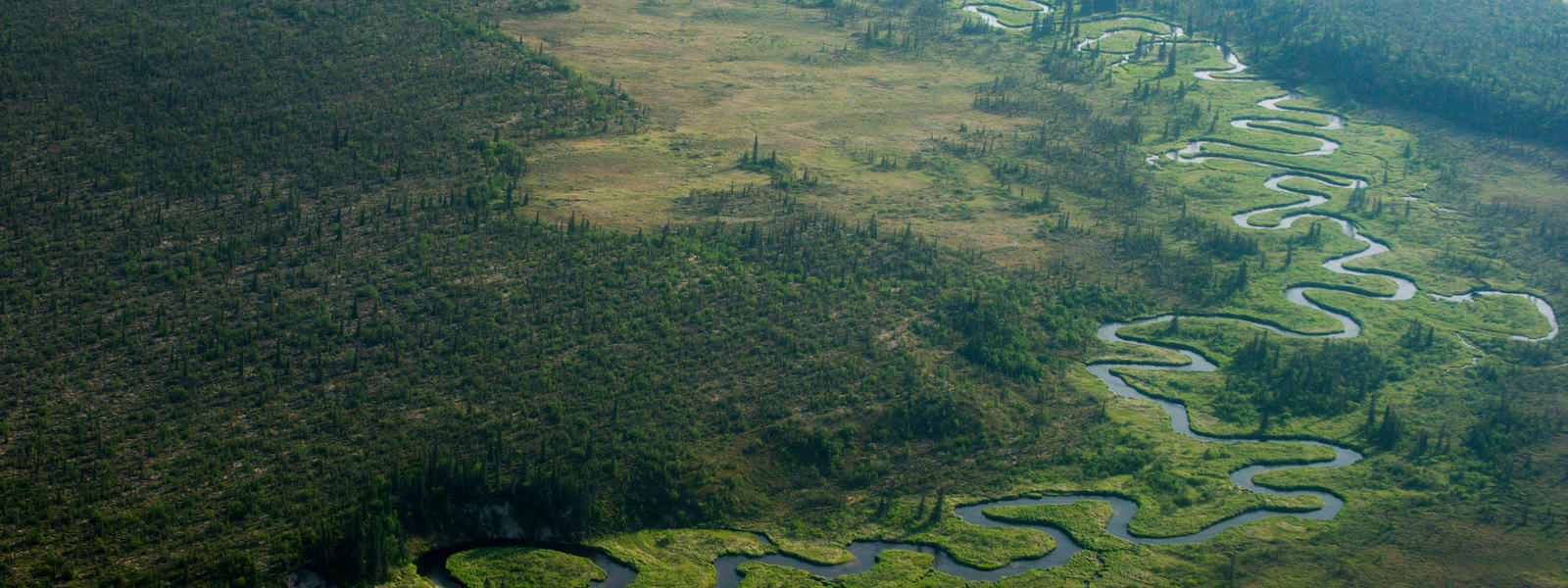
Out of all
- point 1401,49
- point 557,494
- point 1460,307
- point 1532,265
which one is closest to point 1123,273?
point 1460,307

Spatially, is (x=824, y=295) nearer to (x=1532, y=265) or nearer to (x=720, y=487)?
(x=720, y=487)

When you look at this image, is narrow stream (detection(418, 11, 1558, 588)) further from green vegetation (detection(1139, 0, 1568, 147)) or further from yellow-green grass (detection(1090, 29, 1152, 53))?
yellow-green grass (detection(1090, 29, 1152, 53))

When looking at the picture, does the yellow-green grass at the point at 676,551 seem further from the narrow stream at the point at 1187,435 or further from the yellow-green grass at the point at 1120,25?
the yellow-green grass at the point at 1120,25

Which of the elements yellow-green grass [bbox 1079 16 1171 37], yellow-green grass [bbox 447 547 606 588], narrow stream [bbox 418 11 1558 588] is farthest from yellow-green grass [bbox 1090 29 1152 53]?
yellow-green grass [bbox 447 547 606 588]

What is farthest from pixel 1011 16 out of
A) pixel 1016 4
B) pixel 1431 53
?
pixel 1431 53

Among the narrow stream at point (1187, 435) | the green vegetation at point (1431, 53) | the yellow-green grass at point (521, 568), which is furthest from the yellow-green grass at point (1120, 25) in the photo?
the yellow-green grass at point (521, 568)
